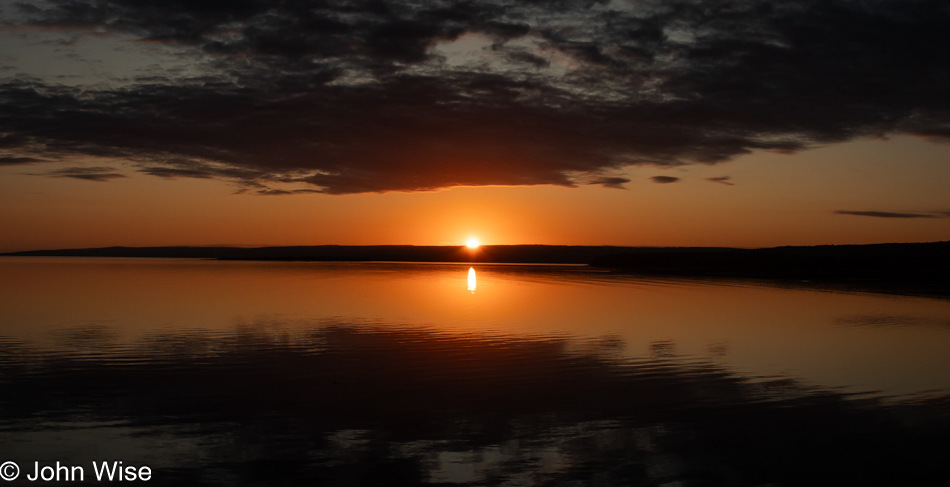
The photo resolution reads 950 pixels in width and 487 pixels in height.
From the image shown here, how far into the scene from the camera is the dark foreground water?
9.99 m

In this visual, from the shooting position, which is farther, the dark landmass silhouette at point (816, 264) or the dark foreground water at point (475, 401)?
the dark landmass silhouette at point (816, 264)

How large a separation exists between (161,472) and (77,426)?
3315mm

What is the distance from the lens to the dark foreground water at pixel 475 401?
999cm

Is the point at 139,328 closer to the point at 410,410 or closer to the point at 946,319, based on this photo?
the point at 410,410
